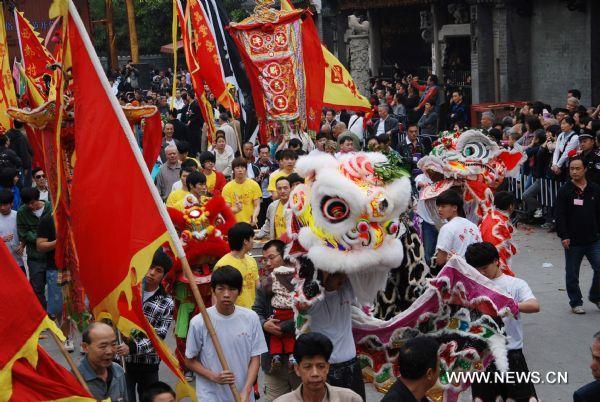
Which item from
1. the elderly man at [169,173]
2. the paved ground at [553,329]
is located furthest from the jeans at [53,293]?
the elderly man at [169,173]

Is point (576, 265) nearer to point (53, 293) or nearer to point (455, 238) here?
point (455, 238)

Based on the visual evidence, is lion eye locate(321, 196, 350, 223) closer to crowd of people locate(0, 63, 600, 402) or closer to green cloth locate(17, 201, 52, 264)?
crowd of people locate(0, 63, 600, 402)

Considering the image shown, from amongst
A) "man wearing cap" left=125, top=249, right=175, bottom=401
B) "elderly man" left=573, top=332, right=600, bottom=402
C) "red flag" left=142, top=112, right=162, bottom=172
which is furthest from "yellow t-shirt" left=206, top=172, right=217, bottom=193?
"elderly man" left=573, top=332, right=600, bottom=402

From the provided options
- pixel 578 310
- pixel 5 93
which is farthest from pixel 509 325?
pixel 5 93

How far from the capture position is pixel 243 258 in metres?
8.30

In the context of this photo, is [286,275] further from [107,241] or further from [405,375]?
[405,375]

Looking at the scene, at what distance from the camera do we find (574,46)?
74.9 ft

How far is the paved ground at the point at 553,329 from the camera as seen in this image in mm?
8852

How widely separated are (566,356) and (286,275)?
11.0 ft

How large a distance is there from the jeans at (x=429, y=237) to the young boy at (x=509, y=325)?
402cm

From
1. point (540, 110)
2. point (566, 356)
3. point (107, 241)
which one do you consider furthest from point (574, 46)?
point (107, 241)

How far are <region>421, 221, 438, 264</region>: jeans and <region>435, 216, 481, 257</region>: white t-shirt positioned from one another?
2.68 metres

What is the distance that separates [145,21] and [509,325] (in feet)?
159

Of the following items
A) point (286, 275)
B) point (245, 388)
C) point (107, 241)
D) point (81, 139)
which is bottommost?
point (245, 388)
